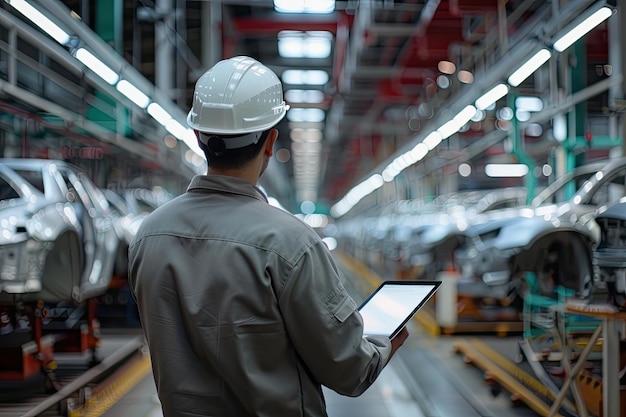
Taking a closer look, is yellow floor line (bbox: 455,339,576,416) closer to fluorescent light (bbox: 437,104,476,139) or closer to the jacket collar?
fluorescent light (bbox: 437,104,476,139)

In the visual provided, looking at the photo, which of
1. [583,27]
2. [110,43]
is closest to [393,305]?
[583,27]

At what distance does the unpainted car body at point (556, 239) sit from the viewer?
665 centimetres

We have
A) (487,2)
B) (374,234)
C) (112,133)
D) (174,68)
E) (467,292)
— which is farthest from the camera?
(374,234)

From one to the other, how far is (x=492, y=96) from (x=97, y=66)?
409 cm

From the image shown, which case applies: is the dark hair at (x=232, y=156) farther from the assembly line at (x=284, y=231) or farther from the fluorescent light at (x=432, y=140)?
the fluorescent light at (x=432, y=140)

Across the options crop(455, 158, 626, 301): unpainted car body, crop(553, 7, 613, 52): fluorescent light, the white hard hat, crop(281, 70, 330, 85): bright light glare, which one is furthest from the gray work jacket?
crop(281, 70, 330, 85): bright light glare

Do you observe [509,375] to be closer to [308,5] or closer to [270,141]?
[270,141]

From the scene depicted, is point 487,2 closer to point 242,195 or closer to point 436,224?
point 436,224

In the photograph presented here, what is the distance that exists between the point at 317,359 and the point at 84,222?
5836 mm

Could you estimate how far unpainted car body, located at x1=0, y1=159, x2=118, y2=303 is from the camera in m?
5.39

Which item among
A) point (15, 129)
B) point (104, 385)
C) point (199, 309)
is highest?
point (15, 129)

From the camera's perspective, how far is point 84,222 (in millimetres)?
7020

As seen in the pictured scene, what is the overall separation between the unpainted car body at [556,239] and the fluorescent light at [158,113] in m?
3.80

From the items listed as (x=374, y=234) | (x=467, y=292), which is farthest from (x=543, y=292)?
(x=374, y=234)
